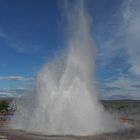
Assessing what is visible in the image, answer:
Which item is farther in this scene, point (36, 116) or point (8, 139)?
point (36, 116)

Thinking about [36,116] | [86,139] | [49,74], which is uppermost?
[49,74]

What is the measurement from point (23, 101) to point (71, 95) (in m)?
5.50

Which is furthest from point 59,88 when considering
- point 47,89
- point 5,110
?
point 5,110

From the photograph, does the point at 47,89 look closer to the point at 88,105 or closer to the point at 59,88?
the point at 59,88

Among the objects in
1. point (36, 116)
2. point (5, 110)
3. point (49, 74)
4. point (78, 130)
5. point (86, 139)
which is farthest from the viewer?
point (5, 110)

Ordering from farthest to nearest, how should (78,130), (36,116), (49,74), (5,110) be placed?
(5,110) → (49,74) → (36,116) → (78,130)

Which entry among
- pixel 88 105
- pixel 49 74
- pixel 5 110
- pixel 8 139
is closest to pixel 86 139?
pixel 8 139

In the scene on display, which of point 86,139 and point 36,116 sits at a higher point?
point 36,116

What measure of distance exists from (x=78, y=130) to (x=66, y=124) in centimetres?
120

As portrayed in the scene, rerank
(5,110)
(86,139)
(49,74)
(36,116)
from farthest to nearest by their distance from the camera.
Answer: (5,110) → (49,74) → (36,116) → (86,139)

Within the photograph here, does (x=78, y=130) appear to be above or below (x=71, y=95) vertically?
below

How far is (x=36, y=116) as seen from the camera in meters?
27.8

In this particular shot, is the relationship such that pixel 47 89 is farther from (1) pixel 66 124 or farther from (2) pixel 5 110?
(2) pixel 5 110

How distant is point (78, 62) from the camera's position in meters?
29.9
